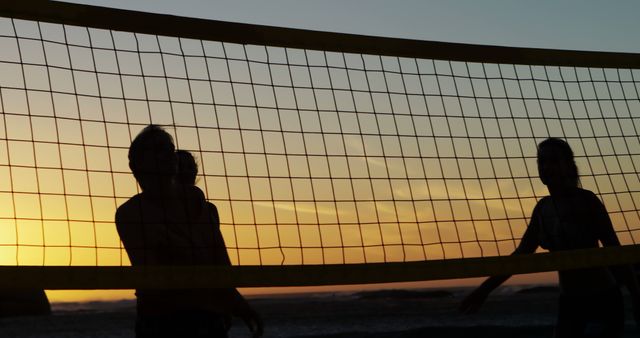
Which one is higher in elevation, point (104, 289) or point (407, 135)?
point (407, 135)

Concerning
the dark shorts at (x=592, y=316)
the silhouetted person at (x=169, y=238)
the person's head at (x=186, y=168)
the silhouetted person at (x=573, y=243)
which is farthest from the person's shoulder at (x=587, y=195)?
the person's head at (x=186, y=168)

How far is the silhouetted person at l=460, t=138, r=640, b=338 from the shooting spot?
4633 mm

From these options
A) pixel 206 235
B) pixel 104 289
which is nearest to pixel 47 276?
pixel 104 289

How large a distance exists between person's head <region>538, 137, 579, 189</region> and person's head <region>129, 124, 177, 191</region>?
6.95 feet

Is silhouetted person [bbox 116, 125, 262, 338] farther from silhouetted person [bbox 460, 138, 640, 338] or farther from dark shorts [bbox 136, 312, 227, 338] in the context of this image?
silhouetted person [bbox 460, 138, 640, 338]

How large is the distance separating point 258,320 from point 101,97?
1502 mm

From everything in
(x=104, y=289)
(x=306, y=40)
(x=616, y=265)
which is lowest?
(x=616, y=265)

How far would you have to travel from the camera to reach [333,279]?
4480 millimetres

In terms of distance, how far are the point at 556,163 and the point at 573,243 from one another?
1.55 feet

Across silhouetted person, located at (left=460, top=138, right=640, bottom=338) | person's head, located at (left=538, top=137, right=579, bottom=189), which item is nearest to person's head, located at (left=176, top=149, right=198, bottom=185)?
silhouetted person, located at (left=460, top=138, right=640, bottom=338)

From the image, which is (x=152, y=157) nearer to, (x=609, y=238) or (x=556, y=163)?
(x=556, y=163)

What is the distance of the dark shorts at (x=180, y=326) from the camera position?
367 cm

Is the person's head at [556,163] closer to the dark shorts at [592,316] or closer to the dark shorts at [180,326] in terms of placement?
the dark shorts at [592,316]

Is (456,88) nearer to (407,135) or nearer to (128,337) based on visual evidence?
(407,135)
